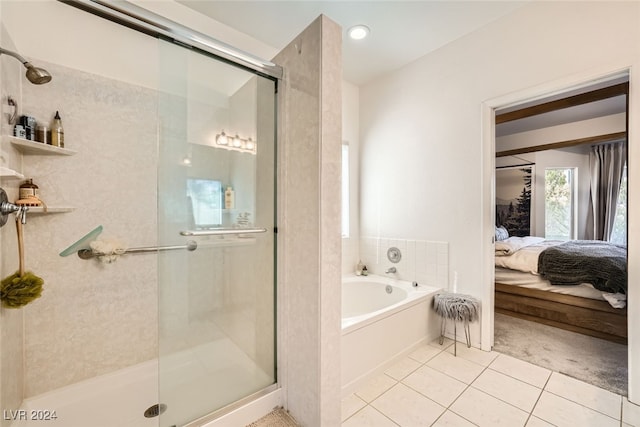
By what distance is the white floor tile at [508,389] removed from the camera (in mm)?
1611

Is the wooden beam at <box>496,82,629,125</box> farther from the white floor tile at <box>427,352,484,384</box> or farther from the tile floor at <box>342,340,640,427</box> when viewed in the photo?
the white floor tile at <box>427,352,484,384</box>

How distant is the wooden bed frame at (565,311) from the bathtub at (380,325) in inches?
50.0

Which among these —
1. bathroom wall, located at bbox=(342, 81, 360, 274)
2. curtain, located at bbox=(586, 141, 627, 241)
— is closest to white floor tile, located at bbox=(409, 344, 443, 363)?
bathroom wall, located at bbox=(342, 81, 360, 274)

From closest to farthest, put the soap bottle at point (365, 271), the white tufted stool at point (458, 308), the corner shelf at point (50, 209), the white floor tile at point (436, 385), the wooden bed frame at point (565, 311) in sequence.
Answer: the corner shelf at point (50, 209)
the white floor tile at point (436, 385)
the white tufted stool at point (458, 308)
the wooden bed frame at point (565, 311)
the soap bottle at point (365, 271)

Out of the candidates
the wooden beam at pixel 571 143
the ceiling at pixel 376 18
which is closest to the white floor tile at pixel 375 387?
the ceiling at pixel 376 18

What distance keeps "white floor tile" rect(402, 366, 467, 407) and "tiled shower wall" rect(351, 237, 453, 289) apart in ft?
2.73

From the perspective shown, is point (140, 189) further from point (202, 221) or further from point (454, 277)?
point (454, 277)

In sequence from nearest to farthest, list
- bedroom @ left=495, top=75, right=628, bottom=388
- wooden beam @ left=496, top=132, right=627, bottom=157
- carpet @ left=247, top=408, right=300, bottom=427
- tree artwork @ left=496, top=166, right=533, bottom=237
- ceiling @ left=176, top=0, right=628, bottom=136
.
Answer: carpet @ left=247, top=408, right=300, bottom=427 → ceiling @ left=176, top=0, right=628, bottom=136 → bedroom @ left=495, top=75, right=628, bottom=388 → wooden beam @ left=496, top=132, right=627, bottom=157 → tree artwork @ left=496, top=166, right=533, bottom=237

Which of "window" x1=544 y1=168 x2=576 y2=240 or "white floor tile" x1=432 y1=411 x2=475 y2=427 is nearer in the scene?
"white floor tile" x1=432 y1=411 x2=475 y2=427

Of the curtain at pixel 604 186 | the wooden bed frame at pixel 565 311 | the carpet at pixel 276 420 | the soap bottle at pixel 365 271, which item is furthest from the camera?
the curtain at pixel 604 186

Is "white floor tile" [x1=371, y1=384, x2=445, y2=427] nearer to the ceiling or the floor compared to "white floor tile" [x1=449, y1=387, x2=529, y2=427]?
nearer to the floor

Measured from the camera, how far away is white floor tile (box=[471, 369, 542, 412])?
161 cm

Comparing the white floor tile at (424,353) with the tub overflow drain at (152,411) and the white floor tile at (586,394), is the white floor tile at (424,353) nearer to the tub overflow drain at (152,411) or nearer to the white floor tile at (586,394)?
the white floor tile at (586,394)

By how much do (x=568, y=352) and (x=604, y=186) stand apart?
177 inches
